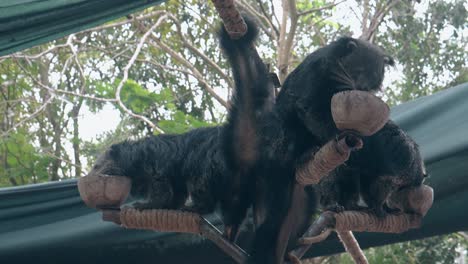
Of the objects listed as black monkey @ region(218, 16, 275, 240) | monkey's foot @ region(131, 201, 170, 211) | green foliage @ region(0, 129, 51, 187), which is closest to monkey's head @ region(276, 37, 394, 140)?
black monkey @ region(218, 16, 275, 240)

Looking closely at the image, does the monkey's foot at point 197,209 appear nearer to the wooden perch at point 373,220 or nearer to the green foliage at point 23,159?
the wooden perch at point 373,220

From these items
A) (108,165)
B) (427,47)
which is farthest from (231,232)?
(427,47)

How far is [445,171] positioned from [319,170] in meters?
0.98

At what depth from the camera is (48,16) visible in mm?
2471

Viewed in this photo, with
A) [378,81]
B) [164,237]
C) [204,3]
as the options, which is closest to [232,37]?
[378,81]

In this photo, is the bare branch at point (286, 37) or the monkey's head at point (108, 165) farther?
the bare branch at point (286, 37)

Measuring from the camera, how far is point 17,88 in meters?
8.16

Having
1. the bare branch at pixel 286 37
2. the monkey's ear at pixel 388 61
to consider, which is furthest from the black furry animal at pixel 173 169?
the bare branch at pixel 286 37

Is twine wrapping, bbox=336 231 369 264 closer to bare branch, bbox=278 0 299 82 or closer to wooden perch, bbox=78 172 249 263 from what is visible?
wooden perch, bbox=78 172 249 263

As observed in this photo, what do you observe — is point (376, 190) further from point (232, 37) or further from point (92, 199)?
point (92, 199)

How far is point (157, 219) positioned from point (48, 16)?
2.55 ft

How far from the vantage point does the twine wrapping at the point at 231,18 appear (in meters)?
2.13

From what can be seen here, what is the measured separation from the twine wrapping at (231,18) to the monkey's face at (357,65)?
0.33 meters

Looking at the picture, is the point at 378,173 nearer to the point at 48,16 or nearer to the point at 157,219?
the point at 157,219
